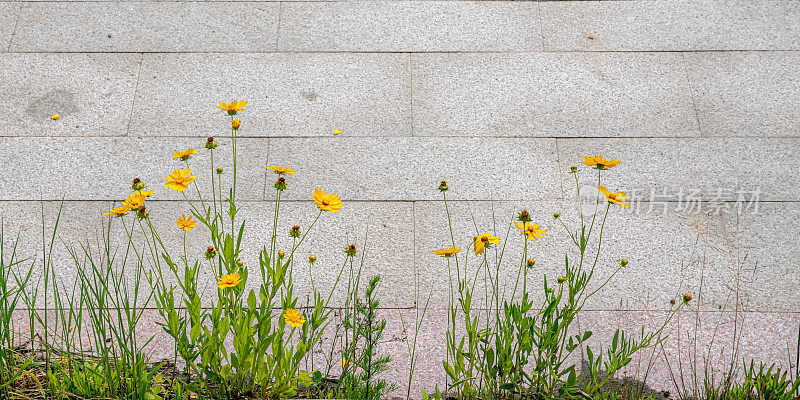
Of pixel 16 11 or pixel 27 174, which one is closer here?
pixel 27 174

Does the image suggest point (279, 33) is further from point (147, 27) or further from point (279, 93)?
point (147, 27)

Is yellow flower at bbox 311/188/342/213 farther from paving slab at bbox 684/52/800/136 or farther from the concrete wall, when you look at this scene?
paving slab at bbox 684/52/800/136

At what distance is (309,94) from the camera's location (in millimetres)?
4539

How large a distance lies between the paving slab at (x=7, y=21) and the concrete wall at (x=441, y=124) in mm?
13

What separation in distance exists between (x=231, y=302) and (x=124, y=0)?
3498mm

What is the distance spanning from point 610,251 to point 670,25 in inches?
83.4

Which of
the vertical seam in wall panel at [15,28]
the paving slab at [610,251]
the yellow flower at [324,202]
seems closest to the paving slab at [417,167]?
the paving slab at [610,251]

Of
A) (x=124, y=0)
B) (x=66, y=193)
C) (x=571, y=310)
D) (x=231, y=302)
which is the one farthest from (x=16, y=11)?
(x=571, y=310)

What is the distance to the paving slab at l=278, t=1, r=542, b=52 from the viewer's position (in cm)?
490

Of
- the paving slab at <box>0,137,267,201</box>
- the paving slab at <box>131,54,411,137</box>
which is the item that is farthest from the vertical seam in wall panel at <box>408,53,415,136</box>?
the paving slab at <box>0,137,267,201</box>

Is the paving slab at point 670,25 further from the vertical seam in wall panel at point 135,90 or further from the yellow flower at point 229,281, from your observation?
the yellow flower at point 229,281

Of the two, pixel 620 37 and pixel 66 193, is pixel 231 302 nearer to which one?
pixel 66 193

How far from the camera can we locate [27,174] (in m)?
3.97

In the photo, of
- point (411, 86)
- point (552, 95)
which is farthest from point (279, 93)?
point (552, 95)
